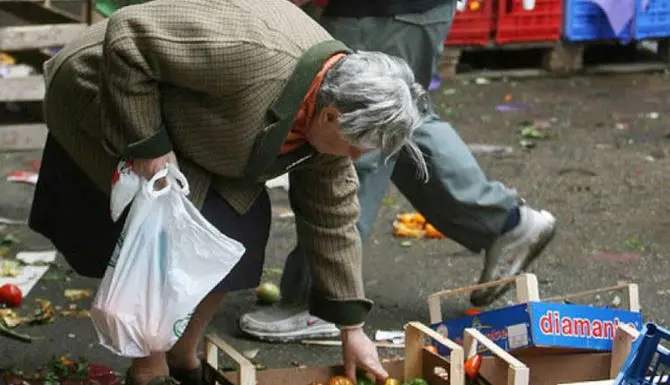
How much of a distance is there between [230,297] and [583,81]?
436 cm

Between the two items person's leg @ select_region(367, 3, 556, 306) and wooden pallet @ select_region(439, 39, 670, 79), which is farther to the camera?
wooden pallet @ select_region(439, 39, 670, 79)

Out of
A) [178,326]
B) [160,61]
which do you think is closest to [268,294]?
[178,326]

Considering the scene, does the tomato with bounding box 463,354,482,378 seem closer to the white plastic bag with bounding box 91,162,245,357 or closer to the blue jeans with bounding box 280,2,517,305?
the white plastic bag with bounding box 91,162,245,357

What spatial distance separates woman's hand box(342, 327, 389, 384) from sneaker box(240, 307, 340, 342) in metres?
0.72

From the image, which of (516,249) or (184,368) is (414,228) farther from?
(184,368)

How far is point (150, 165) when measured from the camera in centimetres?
300

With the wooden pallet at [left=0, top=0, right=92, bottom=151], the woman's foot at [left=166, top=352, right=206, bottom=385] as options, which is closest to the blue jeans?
the woman's foot at [left=166, top=352, right=206, bottom=385]

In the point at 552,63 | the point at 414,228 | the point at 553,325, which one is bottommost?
the point at 552,63

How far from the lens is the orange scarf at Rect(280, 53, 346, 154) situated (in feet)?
9.59

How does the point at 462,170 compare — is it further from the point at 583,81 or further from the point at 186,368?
the point at 583,81

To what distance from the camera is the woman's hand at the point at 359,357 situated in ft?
10.7

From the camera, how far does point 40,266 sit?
471 centimetres

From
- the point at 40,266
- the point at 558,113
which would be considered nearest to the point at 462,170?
the point at 40,266

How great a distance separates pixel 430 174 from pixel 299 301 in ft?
1.99
